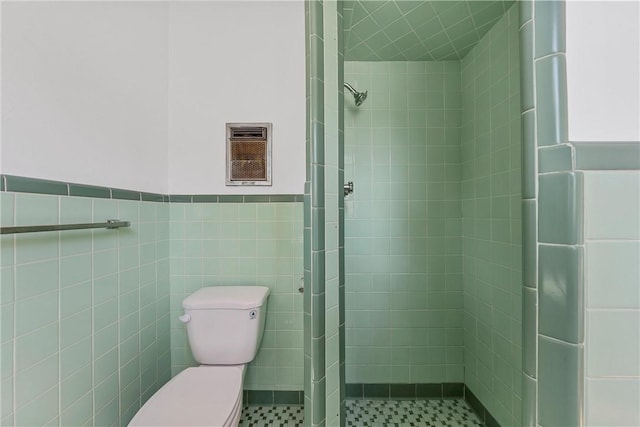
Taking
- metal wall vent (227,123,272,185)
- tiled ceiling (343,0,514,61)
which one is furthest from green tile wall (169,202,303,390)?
tiled ceiling (343,0,514,61)

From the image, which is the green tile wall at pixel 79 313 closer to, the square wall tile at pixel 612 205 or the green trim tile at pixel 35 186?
the green trim tile at pixel 35 186

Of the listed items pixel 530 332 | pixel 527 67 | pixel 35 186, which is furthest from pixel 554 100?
pixel 35 186

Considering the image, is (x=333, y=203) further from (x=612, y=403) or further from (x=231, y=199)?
(x=231, y=199)

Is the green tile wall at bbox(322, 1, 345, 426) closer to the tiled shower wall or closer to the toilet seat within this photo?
the toilet seat

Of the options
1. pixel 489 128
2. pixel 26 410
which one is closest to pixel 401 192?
pixel 489 128

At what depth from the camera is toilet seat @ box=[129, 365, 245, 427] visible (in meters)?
0.87

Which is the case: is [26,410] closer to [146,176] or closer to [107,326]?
[107,326]

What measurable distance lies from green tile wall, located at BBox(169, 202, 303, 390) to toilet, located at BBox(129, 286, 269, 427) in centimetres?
10

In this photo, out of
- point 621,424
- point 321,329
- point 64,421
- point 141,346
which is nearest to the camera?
point 621,424

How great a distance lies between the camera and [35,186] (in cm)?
77

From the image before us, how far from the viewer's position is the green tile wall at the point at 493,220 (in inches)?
43.4

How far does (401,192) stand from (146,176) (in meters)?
1.32

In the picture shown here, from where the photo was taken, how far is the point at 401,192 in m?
1.47

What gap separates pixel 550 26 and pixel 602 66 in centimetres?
10
